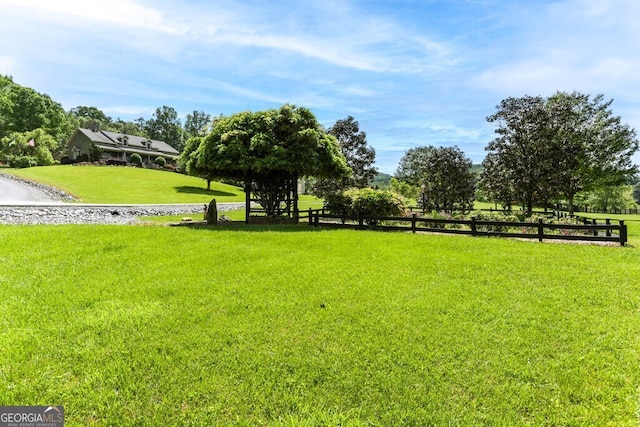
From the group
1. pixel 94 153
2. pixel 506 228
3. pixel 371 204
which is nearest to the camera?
pixel 506 228

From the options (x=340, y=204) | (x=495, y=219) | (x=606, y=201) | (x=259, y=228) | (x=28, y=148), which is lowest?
(x=259, y=228)

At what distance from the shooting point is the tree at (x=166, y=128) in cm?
8181

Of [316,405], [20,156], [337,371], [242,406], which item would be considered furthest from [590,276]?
[20,156]

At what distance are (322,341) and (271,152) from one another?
39.6ft

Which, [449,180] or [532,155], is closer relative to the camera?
[532,155]

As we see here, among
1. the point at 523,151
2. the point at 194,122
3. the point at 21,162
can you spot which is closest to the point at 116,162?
the point at 21,162

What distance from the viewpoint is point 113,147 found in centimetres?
5709

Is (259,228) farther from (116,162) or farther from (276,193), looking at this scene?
(116,162)

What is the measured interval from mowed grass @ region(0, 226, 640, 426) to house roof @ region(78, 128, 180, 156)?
5641 centimetres

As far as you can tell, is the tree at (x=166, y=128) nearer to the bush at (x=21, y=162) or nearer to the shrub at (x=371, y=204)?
the bush at (x=21, y=162)

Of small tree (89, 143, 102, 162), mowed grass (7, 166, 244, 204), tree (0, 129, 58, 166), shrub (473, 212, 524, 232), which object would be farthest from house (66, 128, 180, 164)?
shrub (473, 212, 524, 232)

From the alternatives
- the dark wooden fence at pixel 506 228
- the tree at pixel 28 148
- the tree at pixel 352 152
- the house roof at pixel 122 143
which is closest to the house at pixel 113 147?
the house roof at pixel 122 143

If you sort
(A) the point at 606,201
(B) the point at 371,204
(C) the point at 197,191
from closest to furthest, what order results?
(B) the point at 371,204, (C) the point at 197,191, (A) the point at 606,201

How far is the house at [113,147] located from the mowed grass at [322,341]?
2194 inches
